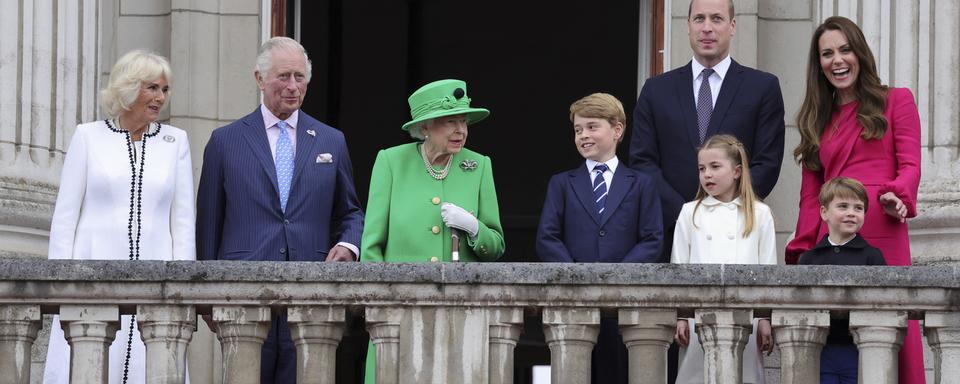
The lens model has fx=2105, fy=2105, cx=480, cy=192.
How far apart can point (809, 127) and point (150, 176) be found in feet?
8.29

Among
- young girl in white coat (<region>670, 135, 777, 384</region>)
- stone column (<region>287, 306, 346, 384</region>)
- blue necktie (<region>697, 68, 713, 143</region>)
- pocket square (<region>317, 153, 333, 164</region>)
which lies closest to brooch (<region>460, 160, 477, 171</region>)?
pocket square (<region>317, 153, 333, 164</region>)

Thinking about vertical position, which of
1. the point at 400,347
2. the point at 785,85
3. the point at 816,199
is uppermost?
the point at 785,85

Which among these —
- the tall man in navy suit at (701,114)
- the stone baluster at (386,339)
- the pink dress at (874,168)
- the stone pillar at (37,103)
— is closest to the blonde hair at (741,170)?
the pink dress at (874,168)

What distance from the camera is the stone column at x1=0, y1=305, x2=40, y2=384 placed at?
23.6 ft

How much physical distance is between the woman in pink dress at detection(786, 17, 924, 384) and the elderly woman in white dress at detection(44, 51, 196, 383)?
7.81 feet

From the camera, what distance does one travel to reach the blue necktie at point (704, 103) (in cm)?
857

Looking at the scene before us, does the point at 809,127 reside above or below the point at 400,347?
above

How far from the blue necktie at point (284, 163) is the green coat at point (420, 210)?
33cm

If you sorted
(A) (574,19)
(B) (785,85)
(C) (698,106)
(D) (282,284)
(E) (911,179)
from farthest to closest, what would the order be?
1. (A) (574,19)
2. (B) (785,85)
3. (C) (698,106)
4. (E) (911,179)
5. (D) (282,284)

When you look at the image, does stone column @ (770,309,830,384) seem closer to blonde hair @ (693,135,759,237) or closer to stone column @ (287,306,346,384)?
blonde hair @ (693,135,759,237)

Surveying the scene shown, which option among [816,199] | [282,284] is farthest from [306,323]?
[816,199]

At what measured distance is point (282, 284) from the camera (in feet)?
23.7

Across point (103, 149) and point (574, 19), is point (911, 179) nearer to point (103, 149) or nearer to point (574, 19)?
point (103, 149)

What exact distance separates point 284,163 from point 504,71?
1027 cm
